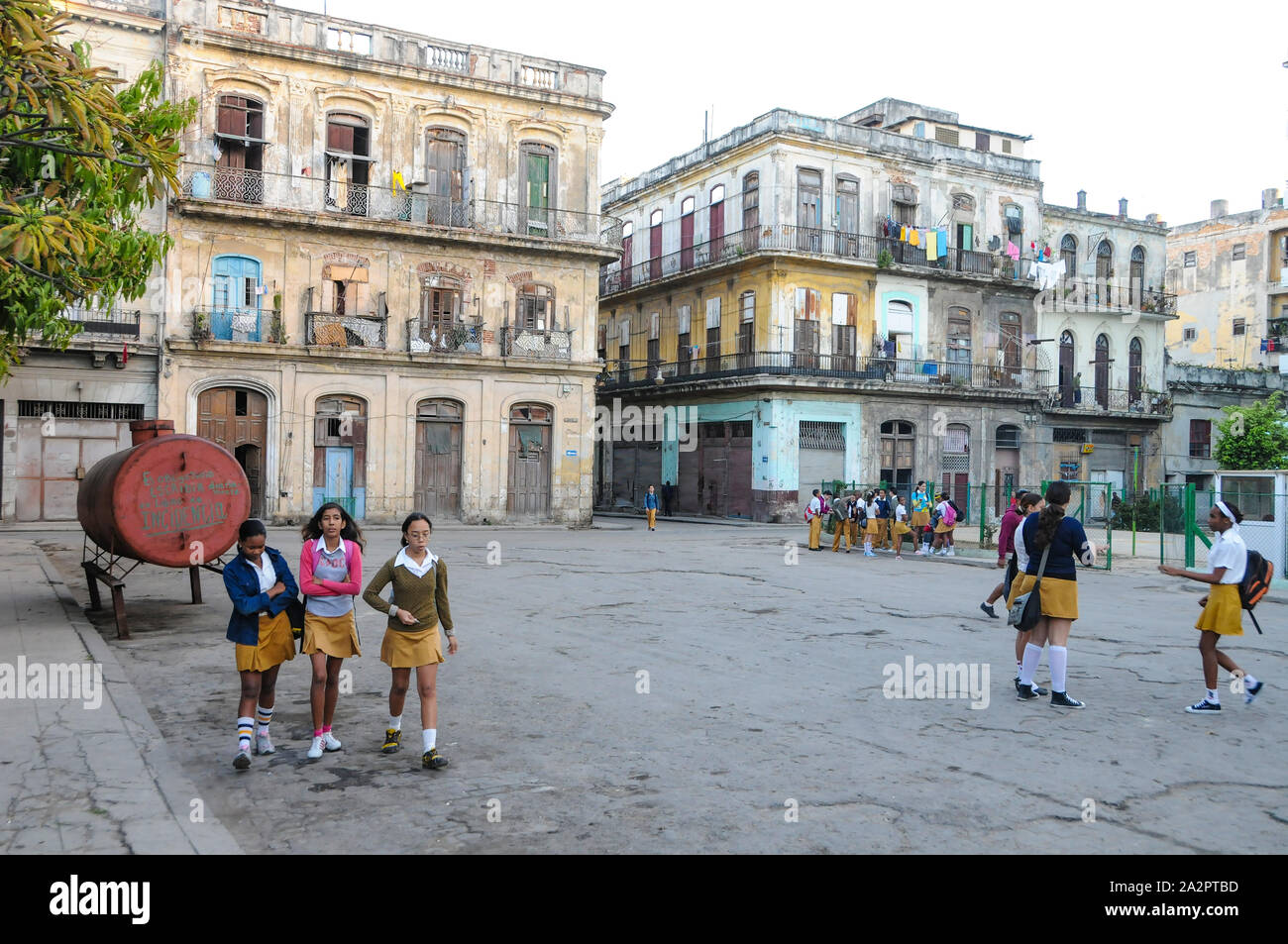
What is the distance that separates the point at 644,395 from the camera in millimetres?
41812

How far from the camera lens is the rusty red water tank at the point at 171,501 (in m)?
10.9

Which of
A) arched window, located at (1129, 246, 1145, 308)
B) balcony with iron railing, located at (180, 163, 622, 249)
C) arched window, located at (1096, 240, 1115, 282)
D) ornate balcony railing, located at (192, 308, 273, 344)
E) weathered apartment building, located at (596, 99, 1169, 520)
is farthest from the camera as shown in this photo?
arched window, located at (1129, 246, 1145, 308)

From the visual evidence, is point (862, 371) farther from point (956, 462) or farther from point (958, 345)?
point (956, 462)

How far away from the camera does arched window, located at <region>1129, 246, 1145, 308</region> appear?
1702 inches

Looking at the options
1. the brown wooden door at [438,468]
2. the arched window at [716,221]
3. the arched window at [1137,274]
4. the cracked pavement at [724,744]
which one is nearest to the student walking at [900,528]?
the cracked pavement at [724,744]

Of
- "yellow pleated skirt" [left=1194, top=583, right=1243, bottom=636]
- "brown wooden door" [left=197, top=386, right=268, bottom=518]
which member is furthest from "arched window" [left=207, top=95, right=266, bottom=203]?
"yellow pleated skirt" [left=1194, top=583, right=1243, bottom=636]

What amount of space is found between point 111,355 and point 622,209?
24548 millimetres

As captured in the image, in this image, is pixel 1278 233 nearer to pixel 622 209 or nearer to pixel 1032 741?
pixel 622 209

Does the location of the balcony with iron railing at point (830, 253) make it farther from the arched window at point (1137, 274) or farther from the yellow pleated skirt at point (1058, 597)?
the yellow pleated skirt at point (1058, 597)

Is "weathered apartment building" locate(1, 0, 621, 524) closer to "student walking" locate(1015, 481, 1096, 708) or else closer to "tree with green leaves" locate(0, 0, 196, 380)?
"tree with green leaves" locate(0, 0, 196, 380)

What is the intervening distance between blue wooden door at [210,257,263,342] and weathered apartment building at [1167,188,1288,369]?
41.2 metres

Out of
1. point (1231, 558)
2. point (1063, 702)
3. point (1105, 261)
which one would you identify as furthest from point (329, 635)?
point (1105, 261)

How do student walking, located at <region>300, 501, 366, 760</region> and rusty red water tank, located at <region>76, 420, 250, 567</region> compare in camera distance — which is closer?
student walking, located at <region>300, 501, 366, 760</region>

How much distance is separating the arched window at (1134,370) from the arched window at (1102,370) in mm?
1073
